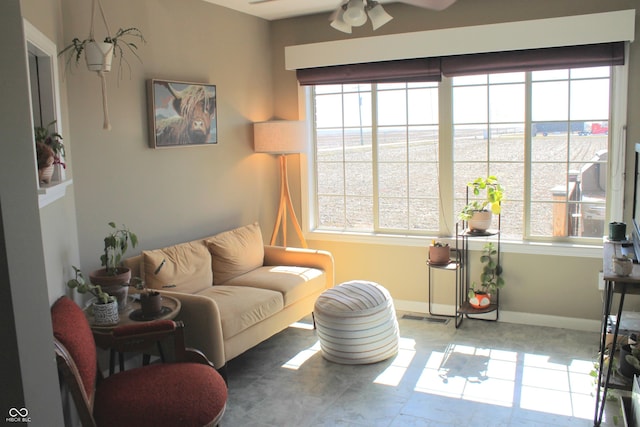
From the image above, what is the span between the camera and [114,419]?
8.43 ft

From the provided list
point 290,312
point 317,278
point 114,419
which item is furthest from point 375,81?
point 114,419

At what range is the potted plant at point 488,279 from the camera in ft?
16.3

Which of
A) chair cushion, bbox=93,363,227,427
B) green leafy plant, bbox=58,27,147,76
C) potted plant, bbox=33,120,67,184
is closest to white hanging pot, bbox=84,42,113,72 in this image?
green leafy plant, bbox=58,27,147,76

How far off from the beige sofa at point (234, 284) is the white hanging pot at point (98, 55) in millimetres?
1239

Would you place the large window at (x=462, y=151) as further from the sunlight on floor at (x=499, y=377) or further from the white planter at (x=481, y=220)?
the sunlight on floor at (x=499, y=377)

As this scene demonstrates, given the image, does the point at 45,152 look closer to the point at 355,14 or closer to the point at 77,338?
the point at 77,338

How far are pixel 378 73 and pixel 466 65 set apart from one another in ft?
2.53

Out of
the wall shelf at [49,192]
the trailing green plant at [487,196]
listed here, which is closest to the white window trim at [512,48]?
the trailing green plant at [487,196]

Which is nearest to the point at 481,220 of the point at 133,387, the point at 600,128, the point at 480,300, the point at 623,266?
the point at 480,300

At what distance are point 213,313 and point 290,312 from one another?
3.42 feet

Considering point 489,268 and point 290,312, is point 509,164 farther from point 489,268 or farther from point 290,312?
point 290,312

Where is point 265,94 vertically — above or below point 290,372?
above

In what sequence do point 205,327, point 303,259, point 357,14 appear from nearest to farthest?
point 357,14 < point 205,327 < point 303,259

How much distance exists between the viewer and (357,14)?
3111mm
